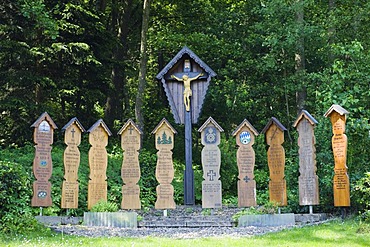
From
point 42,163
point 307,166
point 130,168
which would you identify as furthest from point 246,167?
point 42,163

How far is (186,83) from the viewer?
46.2 ft

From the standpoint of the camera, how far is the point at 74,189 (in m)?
11.7

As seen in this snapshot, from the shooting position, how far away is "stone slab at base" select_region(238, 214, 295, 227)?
35.4 feet

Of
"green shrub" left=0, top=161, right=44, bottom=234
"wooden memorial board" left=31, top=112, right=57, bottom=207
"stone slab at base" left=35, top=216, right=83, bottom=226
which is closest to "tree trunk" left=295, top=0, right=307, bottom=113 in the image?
"wooden memorial board" left=31, top=112, right=57, bottom=207

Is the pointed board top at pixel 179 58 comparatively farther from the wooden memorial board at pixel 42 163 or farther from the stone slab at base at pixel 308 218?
the stone slab at base at pixel 308 218

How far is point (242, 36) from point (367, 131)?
382 inches

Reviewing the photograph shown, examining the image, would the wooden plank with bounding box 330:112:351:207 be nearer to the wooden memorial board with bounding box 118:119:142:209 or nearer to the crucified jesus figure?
the crucified jesus figure

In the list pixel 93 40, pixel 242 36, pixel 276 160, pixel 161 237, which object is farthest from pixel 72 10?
pixel 161 237

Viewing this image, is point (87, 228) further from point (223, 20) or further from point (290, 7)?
point (223, 20)

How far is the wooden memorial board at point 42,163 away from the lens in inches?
448

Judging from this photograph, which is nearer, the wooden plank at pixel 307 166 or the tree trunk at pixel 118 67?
the wooden plank at pixel 307 166

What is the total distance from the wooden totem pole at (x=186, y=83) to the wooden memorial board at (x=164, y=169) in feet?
5.47

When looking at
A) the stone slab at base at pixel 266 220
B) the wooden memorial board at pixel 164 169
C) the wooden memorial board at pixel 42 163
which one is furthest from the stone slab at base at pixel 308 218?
the wooden memorial board at pixel 42 163

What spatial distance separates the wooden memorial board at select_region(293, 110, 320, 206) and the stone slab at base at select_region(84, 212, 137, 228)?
370 centimetres
